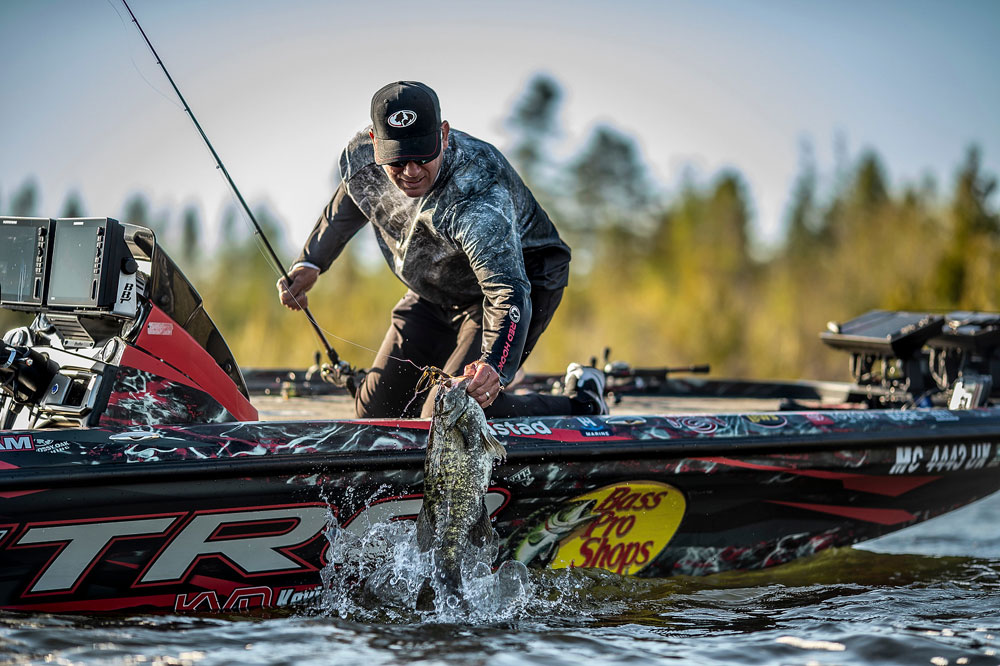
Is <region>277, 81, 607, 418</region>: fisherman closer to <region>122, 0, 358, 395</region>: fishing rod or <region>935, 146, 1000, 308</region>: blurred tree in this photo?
<region>122, 0, 358, 395</region>: fishing rod

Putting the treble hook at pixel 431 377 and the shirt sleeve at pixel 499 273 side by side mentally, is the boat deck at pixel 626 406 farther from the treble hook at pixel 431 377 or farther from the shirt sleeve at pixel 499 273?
the shirt sleeve at pixel 499 273

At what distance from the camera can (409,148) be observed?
11.6 ft

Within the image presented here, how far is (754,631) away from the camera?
3.52 meters

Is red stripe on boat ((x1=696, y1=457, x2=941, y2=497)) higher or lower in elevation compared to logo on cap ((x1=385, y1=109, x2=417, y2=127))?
lower

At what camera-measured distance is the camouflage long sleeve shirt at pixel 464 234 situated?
3.55m

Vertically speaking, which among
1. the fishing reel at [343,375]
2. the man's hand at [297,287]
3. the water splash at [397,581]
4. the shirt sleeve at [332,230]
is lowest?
the water splash at [397,581]

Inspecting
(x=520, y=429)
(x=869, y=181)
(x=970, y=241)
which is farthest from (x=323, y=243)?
(x=869, y=181)

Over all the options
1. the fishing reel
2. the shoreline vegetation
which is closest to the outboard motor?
the fishing reel

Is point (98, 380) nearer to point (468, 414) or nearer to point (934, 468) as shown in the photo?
point (468, 414)

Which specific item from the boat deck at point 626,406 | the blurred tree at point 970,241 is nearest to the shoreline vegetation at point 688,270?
the blurred tree at point 970,241

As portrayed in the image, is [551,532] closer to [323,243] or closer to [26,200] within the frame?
[323,243]

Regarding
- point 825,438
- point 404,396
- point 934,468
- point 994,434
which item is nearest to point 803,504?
point 825,438

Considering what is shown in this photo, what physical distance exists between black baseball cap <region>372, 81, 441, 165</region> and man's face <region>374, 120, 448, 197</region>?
61 millimetres

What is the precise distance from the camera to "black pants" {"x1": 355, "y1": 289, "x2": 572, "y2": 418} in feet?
13.5
